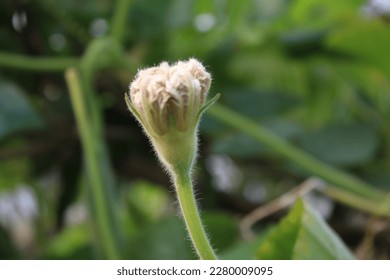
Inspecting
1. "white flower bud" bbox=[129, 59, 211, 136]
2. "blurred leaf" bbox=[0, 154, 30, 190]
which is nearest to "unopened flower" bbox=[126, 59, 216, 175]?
"white flower bud" bbox=[129, 59, 211, 136]

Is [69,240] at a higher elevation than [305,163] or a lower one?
higher

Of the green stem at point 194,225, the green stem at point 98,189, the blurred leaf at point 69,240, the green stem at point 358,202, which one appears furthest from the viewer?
the blurred leaf at point 69,240

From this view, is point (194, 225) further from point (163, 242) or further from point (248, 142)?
point (248, 142)

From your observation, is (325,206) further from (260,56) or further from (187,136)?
(187,136)

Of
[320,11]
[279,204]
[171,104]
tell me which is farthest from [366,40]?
[171,104]

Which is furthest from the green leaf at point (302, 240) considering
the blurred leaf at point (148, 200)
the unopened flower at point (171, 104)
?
the blurred leaf at point (148, 200)

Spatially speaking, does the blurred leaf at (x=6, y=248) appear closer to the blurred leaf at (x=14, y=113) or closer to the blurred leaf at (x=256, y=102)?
the blurred leaf at (x=14, y=113)

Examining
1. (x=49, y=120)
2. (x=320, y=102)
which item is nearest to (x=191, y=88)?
(x=49, y=120)
